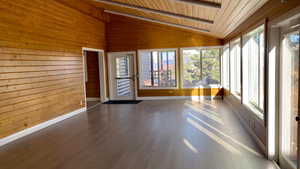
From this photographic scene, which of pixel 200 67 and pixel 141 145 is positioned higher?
pixel 200 67

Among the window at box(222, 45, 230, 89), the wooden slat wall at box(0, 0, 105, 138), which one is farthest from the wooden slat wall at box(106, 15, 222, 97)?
the wooden slat wall at box(0, 0, 105, 138)

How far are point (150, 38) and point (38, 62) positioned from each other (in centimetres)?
441

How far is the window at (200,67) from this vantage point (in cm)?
799

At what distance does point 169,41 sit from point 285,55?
18.6ft

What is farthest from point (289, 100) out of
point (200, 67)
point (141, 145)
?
point (200, 67)

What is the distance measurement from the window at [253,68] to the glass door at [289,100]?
43.2 inches

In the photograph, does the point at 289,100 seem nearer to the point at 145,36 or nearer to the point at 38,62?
the point at 38,62

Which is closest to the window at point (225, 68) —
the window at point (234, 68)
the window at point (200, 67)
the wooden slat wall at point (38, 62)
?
the window at point (200, 67)

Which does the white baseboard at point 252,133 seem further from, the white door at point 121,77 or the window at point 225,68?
the white door at point 121,77

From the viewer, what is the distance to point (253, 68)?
4414 mm

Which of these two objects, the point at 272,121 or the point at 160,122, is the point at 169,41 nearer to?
the point at 160,122

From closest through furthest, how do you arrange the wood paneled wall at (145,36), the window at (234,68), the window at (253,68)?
the window at (253,68) → the window at (234,68) → the wood paneled wall at (145,36)

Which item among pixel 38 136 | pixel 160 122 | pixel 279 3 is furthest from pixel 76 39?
pixel 279 3

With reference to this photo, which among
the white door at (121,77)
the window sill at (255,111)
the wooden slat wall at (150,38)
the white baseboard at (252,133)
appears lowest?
the white baseboard at (252,133)
